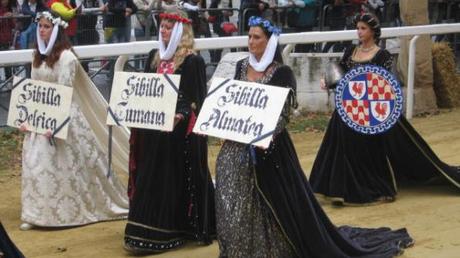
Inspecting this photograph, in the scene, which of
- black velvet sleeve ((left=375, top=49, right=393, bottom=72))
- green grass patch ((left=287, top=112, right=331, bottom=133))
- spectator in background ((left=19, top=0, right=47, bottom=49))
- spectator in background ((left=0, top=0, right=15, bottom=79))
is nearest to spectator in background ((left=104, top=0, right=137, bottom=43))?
spectator in background ((left=19, top=0, right=47, bottom=49))

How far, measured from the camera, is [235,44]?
37.2 ft

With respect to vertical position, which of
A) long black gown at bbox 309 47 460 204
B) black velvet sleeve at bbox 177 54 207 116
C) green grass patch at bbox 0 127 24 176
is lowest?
green grass patch at bbox 0 127 24 176

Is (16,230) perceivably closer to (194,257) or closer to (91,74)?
(194,257)

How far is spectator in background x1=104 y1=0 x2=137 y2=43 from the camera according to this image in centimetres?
1433

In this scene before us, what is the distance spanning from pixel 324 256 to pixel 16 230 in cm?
283

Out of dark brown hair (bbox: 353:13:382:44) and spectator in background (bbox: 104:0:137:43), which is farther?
spectator in background (bbox: 104:0:137:43)

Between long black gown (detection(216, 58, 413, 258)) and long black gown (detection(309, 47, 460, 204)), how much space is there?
7.07ft

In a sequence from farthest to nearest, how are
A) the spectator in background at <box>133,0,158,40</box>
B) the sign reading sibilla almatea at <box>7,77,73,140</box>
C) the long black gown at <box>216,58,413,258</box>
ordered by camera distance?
the spectator in background at <box>133,0,158,40</box> < the sign reading sibilla almatea at <box>7,77,73,140</box> < the long black gown at <box>216,58,413,258</box>

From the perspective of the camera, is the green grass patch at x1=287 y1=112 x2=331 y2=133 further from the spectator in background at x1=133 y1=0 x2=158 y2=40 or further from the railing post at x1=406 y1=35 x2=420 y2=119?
the spectator in background at x1=133 y1=0 x2=158 y2=40

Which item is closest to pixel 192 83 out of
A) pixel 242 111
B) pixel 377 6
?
pixel 242 111

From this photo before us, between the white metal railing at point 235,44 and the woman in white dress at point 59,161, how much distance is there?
0.48 metres

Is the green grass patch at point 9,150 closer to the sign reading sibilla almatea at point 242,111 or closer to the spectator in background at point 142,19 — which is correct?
the spectator in background at point 142,19

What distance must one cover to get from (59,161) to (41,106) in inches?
18.9

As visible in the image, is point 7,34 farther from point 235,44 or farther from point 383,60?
point 383,60
